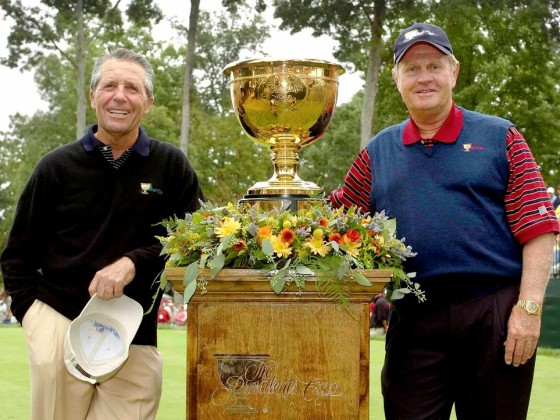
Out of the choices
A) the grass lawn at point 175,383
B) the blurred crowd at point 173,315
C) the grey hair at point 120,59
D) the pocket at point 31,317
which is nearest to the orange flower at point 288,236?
the grey hair at point 120,59

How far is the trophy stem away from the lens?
3195 millimetres

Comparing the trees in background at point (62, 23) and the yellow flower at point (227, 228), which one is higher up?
the trees in background at point (62, 23)

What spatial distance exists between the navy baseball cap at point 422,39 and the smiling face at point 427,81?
3cm

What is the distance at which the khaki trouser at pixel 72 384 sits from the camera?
3.17m

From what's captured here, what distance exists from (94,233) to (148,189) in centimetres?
28

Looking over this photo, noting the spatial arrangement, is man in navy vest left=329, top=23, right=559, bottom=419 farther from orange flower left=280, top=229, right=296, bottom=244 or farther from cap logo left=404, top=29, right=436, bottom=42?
orange flower left=280, top=229, right=296, bottom=244

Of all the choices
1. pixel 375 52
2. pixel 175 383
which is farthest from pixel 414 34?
Answer: pixel 375 52

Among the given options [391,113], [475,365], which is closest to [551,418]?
[475,365]

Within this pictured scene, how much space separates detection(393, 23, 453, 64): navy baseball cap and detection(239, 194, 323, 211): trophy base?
2.16ft

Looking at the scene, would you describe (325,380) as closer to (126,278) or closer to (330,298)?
(330,298)

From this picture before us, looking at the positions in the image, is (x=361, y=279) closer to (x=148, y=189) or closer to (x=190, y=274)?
(x=190, y=274)

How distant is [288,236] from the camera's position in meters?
2.57

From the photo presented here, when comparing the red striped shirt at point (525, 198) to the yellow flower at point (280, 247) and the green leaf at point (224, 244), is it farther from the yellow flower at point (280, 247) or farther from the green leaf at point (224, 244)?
the green leaf at point (224, 244)

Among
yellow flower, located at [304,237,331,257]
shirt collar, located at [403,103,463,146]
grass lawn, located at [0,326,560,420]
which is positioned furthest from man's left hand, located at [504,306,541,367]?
grass lawn, located at [0,326,560,420]
